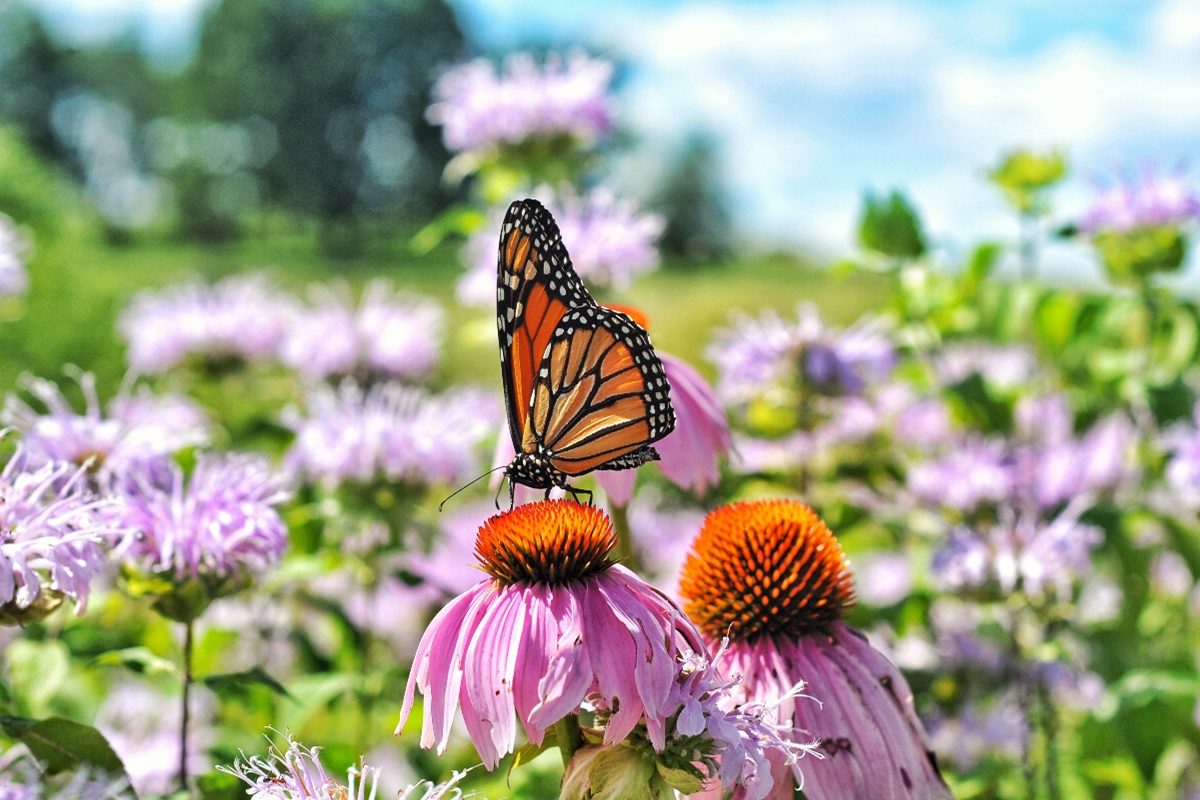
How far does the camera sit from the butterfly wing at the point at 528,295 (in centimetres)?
133

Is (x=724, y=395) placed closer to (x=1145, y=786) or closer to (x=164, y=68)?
(x=1145, y=786)

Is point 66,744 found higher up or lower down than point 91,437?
lower down

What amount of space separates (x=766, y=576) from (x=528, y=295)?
429 mm

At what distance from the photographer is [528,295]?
4.42 ft

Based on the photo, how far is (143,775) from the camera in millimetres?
1716

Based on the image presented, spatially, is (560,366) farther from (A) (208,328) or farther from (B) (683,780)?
(A) (208,328)

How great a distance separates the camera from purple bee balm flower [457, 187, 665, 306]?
214 cm

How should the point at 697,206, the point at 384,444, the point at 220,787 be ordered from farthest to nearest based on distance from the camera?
the point at 697,206 < the point at 384,444 < the point at 220,787

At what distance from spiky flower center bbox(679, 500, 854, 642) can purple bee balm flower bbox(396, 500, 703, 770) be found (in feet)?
0.45

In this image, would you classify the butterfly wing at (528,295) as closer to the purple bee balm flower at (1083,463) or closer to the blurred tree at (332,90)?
the purple bee balm flower at (1083,463)

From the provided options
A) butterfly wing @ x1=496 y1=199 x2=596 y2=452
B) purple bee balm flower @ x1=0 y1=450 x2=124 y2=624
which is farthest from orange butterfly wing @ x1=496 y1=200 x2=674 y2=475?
purple bee balm flower @ x1=0 y1=450 x2=124 y2=624

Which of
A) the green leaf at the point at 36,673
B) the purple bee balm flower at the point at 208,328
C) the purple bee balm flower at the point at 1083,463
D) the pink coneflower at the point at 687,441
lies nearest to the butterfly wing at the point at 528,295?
the pink coneflower at the point at 687,441

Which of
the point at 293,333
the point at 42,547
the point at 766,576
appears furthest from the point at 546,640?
→ the point at 293,333

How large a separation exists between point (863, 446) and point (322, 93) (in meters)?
31.6
